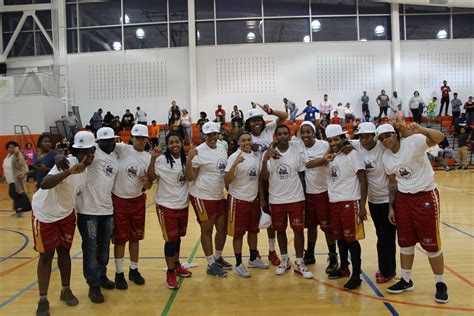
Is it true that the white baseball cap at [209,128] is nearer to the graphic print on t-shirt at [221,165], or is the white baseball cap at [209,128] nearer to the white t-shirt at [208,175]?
the white t-shirt at [208,175]

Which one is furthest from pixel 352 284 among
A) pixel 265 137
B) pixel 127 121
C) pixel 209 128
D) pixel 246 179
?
pixel 127 121

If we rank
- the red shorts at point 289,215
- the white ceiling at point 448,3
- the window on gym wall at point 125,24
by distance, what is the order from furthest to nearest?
the window on gym wall at point 125,24, the white ceiling at point 448,3, the red shorts at point 289,215

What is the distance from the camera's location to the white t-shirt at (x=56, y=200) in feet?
13.4

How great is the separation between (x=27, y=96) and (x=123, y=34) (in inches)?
234

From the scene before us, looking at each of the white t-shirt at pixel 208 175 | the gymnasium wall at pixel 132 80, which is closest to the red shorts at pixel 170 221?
the white t-shirt at pixel 208 175

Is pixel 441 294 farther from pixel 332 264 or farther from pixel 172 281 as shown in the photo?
pixel 172 281

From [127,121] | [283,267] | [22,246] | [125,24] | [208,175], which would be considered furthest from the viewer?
[125,24]

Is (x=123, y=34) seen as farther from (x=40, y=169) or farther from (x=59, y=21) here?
(x=40, y=169)

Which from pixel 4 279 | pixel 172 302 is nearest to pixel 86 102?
pixel 4 279

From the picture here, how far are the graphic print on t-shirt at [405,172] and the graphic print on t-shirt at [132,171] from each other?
115 inches

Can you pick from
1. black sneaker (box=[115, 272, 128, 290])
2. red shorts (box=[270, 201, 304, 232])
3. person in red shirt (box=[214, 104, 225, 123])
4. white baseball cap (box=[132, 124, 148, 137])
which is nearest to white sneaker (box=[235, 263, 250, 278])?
red shorts (box=[270, 201, 304, 232])

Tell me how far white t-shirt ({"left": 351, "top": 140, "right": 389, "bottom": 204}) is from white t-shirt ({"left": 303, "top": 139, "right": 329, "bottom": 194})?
1.50 ft

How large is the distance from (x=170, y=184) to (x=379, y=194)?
2.41 metres

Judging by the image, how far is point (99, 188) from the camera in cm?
448
